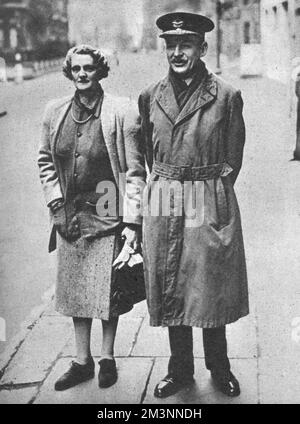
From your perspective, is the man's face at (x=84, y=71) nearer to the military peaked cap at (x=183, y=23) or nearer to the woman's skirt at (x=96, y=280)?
the military peaked cap at (x=183, y=23)

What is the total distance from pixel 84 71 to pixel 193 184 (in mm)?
891

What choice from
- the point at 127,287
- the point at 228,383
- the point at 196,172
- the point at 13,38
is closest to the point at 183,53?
the point at 196,172

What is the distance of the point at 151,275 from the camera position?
13.4 feet

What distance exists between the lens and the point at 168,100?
157 inches

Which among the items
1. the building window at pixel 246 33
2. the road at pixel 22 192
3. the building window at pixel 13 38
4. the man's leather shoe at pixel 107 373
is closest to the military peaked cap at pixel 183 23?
the road at pixel 22 192

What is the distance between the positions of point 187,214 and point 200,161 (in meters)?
0.31

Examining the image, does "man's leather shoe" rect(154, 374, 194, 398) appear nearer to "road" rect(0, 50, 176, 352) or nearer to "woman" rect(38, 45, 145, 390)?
"woman" rect(38, 45, 145, 390)

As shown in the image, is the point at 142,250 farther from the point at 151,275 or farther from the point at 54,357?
the point at 54,357

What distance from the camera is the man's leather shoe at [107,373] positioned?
4293 millimetres

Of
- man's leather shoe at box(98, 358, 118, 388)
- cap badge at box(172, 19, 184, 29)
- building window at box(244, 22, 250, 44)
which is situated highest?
cap badge at box(172, 19, 184, 29)

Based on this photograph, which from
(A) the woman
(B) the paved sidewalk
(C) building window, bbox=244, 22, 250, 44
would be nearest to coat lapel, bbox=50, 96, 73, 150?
(A) the woman

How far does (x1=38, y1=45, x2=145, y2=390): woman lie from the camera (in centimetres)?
412

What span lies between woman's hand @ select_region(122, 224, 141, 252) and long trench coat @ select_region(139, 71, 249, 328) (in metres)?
0.06
